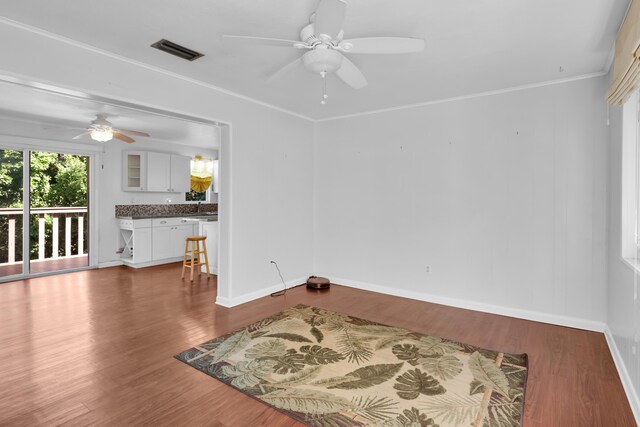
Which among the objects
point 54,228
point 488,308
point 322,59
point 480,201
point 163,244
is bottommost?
point 488,308

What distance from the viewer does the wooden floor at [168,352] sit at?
2127mm

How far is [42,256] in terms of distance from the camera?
19.8 ft

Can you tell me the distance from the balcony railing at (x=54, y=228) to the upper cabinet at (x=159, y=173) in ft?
3.33

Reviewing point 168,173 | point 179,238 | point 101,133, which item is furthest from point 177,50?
point 179,238

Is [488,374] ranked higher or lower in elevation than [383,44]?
lower

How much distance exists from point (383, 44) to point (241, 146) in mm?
2470

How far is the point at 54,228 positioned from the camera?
6070mm

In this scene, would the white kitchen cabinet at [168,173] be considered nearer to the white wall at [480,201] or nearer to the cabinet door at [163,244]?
the cabinet door at [163,244]

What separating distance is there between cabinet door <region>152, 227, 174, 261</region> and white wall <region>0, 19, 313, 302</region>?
323 centimetres

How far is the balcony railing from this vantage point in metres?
5.49

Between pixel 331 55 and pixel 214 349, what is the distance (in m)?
2.54

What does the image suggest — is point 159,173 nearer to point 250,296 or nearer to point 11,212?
point 11,212

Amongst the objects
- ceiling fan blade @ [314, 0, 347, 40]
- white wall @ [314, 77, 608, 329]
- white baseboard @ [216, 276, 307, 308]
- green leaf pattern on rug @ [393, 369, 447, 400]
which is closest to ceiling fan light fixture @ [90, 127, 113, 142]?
white baseboard @ [216, 276, 307, 308]

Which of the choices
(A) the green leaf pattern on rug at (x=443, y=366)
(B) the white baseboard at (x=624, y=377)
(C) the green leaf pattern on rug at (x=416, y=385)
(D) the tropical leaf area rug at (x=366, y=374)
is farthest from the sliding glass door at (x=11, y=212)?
(B) the white baseboard at (x=624, y=377)
